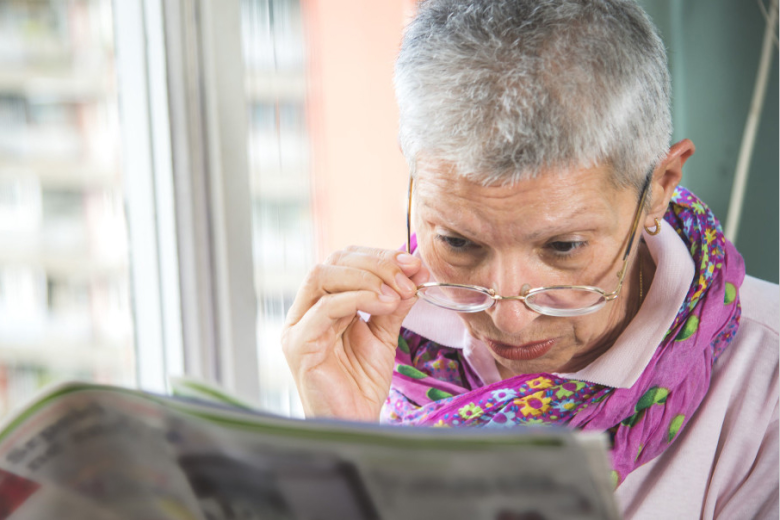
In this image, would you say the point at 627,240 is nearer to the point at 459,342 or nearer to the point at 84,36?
the point at 459,342

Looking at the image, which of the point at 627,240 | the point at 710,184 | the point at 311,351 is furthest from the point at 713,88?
the point at 311,351

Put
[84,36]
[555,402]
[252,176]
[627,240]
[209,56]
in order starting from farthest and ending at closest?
[252,176] < [209,56] < [84,36] < [555,402] < [627,240]

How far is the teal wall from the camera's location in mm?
1564

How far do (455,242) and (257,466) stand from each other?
2.12ft

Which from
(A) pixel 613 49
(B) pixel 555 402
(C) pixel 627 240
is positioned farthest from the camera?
(B) pixel 555 402

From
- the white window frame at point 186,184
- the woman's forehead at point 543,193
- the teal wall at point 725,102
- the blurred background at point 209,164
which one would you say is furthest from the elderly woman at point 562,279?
the white window frame at point 186,184

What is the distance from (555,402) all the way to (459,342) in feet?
0.83

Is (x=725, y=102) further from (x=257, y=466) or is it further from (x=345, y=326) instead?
(x=257, y=466)

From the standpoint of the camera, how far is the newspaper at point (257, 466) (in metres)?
0.36

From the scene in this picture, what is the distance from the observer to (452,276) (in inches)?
41.7

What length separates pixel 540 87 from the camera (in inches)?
33.6

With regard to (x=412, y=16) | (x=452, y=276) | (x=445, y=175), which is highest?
(x=412, y=16)

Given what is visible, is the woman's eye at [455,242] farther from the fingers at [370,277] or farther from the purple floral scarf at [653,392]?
the purple floral scarf at [653,392]

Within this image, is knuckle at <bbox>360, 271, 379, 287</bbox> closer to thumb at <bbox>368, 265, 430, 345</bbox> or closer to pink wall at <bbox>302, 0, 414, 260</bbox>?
thumb at <bbox>368, 265, 430, 345</bbox>
